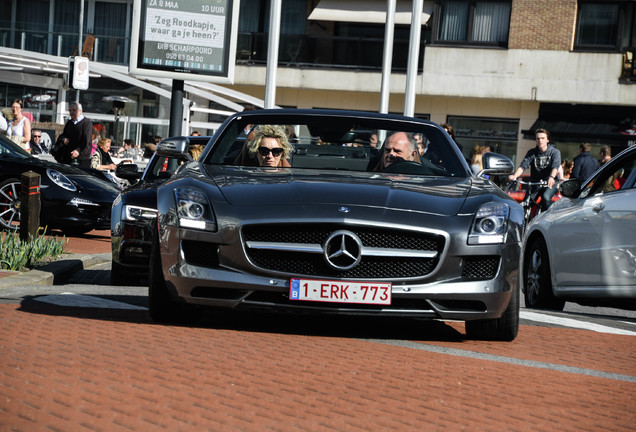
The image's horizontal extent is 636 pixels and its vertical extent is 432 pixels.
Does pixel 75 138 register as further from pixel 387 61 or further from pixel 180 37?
pixel 387 61

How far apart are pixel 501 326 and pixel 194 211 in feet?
6.32

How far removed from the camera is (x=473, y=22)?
125 feet

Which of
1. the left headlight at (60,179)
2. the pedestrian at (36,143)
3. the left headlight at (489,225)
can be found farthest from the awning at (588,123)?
the left headlight at (489,225)

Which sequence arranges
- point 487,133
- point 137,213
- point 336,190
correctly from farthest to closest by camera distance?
point 487,133 → point 137,213 → point 336,190

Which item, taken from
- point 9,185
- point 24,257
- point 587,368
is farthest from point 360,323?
point 9,185

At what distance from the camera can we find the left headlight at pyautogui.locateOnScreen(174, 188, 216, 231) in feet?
20.7

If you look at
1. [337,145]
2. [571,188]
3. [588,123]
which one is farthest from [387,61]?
[337,145]

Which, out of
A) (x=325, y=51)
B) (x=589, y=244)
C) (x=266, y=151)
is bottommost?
(x=589, y=244)

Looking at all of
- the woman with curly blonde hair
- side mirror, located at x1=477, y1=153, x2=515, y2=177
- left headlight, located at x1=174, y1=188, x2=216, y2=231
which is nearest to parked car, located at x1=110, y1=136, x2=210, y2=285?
the woman with curly blonde hair

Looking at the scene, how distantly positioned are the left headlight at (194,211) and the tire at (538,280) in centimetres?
465

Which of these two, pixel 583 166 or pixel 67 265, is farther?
pixel 583 166

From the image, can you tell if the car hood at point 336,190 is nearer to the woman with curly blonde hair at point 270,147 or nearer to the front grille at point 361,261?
the front grille at point 361,261

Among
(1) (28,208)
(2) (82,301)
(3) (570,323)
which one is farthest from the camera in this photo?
(1) (28,208)

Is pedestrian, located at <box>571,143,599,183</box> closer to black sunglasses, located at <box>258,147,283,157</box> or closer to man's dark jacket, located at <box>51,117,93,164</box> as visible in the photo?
man's dark jacket, located at <box>51,117,93,164</box>
